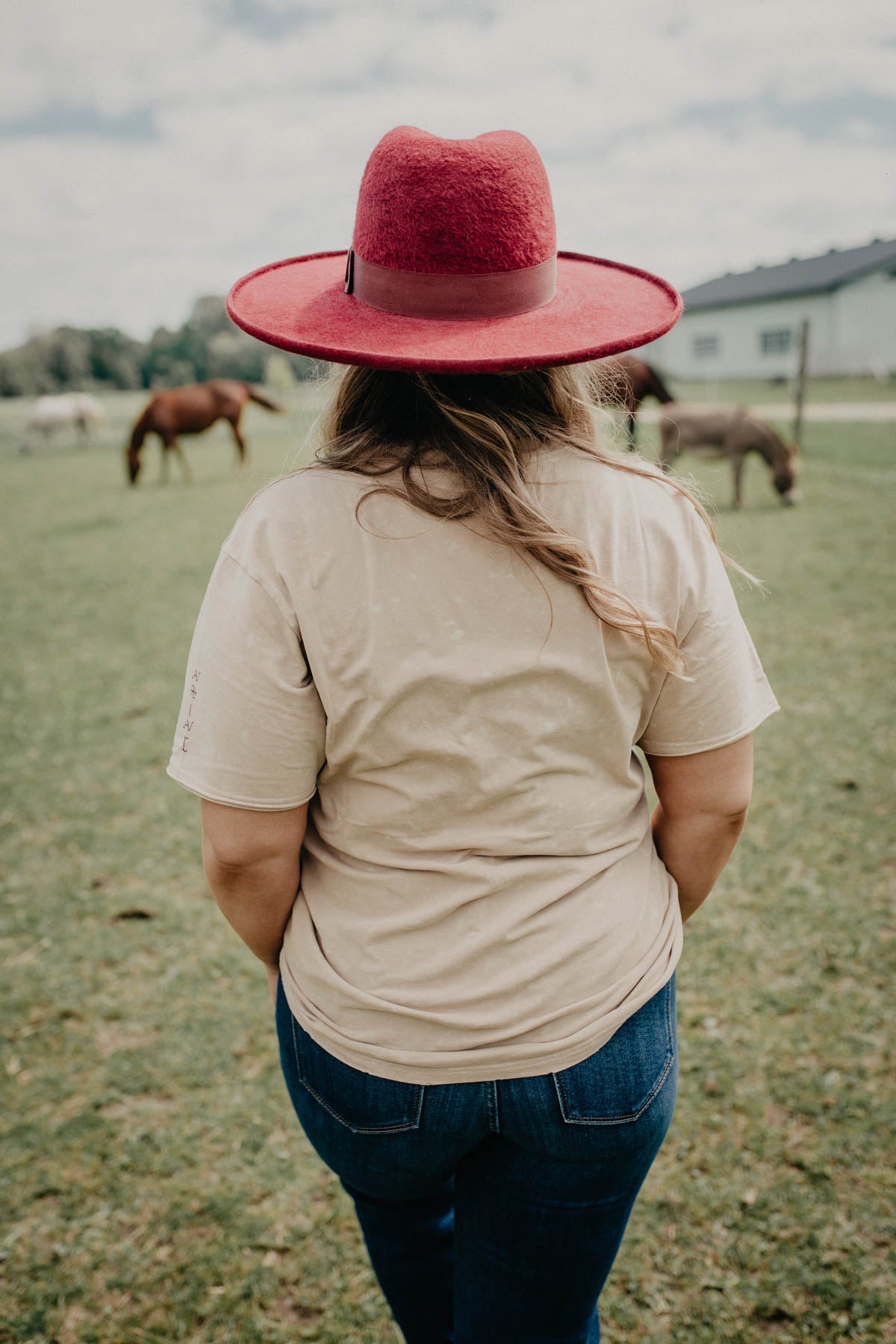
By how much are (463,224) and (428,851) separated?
0.72 m

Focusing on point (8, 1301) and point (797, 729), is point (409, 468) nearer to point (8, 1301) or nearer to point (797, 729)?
point (8, 1301)

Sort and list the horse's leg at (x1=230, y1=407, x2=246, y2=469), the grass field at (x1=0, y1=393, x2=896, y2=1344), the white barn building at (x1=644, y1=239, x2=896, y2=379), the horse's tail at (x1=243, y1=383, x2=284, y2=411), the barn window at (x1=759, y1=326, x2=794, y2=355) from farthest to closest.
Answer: the barn window at (x1=759, y1=326, x2=794, y2=355), the white barn building at (x1=644, y1=239, x2=896, y2=379), the horse's leg at (x1=230, y1=407, x2=246, y2=469), the horse's tail at (x1=243, y1=383, x2=284, y2=411), the grass field at (x1=0, y1=393, x2=896, y2=1344)

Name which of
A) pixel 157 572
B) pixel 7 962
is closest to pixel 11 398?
pixel 157 572

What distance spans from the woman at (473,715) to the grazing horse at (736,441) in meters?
9.48

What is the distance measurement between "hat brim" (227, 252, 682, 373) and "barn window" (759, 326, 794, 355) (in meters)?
40.3

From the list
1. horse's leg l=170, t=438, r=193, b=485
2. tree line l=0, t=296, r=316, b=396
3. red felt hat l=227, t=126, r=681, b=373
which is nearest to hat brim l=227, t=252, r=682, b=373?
red felt hat l=227, t=126, r=681, b=373

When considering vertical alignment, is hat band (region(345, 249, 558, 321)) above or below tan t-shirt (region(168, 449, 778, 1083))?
above

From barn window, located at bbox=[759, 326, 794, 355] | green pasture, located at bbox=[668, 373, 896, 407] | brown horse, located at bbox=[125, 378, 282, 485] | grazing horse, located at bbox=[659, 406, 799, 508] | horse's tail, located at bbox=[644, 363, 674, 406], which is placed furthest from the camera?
barn window, located at bbox=[759, 326, 794, 355]

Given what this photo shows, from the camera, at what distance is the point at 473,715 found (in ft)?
3.16

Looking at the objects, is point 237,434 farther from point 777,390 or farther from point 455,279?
point 777,390

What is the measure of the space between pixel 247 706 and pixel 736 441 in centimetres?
1040

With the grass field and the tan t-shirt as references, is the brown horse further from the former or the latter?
the tan t-shirt

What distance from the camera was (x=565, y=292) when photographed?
3.57ft

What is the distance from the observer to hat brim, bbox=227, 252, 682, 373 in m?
0.92
